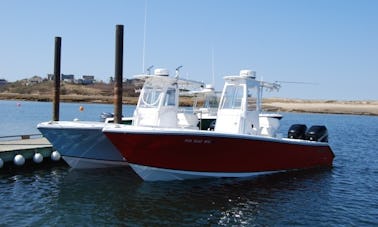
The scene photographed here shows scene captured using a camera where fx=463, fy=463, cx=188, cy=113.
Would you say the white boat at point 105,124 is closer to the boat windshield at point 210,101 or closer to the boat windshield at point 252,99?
the boat windshield at point 252,99

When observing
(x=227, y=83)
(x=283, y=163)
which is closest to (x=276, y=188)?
(x=283, y=163)

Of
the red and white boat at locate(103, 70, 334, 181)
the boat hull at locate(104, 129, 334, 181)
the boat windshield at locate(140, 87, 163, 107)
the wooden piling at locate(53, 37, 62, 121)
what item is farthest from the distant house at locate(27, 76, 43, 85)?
the boat hull at locate(104, 129, 334, 181)

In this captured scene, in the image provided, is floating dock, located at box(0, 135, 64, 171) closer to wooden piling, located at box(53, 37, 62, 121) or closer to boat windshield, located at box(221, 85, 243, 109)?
wooden piling, located at box(53, 37, 62, 121)

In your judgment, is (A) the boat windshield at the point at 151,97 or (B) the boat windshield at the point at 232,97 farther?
(A) the boat windshield at the point at 151,97

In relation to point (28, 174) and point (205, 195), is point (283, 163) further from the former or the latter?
point (28, 174)

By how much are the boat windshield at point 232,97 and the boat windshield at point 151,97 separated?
8.23 feet

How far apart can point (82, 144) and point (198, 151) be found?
4.96 m

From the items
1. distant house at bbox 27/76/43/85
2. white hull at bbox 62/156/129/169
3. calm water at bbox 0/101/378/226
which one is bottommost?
calm water at bbox 0/101/378/226

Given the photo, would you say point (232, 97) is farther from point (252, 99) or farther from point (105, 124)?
point (105, 124)

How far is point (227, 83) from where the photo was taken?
58.6ft

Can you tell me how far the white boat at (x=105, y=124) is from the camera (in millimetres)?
17125

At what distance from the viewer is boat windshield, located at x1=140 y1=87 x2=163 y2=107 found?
58.8 ft

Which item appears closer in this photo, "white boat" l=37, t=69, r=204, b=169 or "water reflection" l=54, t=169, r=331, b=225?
"water reflection" l=54, t=169, r=331, b=225

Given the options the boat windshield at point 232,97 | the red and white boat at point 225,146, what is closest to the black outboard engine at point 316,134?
the red and white boat at point 225,146
